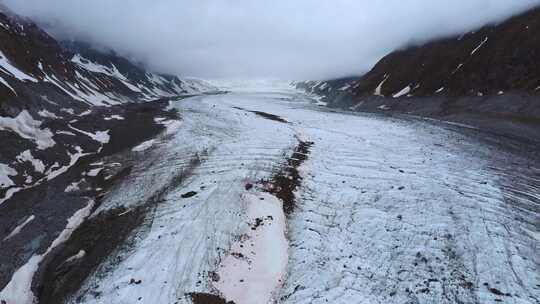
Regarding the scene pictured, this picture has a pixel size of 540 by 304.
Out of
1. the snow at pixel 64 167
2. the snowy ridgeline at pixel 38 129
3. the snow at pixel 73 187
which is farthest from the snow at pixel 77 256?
the snow at pixel 64 167

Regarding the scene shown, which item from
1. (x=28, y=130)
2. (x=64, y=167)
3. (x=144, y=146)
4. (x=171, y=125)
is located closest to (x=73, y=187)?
(x=64, y=167)

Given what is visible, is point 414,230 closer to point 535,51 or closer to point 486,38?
point 535,51

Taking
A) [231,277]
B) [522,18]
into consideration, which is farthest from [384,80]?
[231,277]

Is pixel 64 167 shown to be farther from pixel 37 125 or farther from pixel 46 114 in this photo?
pixel 46 114

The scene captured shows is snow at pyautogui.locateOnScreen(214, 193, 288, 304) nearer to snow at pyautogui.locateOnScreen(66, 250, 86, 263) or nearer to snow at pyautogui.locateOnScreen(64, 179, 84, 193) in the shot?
snow at pyautogui.locateOnScreen(66, 250, 86, 263)

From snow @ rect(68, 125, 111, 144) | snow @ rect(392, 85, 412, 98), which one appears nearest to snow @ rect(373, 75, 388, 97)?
snow @ rect(392, 85, 412, 98)
